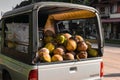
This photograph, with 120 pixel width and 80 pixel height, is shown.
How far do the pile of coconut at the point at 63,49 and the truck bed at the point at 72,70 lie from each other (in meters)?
0.15

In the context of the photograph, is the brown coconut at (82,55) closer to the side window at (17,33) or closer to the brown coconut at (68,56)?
the brown coconut at (68,56)

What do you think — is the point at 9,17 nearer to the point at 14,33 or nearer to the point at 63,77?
the point at 14,33

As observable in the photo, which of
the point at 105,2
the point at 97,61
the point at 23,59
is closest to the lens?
the point at 23,59

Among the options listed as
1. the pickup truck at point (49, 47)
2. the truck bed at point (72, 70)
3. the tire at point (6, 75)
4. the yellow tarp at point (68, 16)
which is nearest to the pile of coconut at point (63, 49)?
the pickup truck at point (49, 47)

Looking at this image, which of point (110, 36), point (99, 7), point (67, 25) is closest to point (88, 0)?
point (99, 7)

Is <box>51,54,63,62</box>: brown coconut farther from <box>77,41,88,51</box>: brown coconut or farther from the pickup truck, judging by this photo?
<box>77,41,88,51</box>: brown coconut

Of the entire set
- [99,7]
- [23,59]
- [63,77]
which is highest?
[99,7]

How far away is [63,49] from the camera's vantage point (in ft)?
18.7

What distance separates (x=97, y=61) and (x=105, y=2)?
40329 millimetres

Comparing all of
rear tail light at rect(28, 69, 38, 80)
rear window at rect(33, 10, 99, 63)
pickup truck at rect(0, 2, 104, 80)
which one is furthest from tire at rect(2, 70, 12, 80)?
rear tail light at rect(28, 69, 38, 80)

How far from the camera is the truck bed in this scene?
5.02 meters

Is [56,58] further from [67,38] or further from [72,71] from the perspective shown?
[67,38]

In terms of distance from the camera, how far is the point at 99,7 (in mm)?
48000

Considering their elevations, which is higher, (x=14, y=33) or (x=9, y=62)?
(x=14, y=33)
